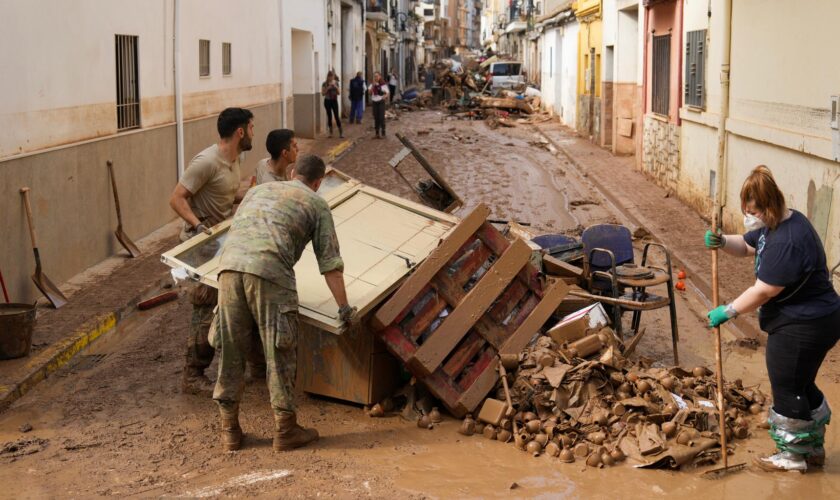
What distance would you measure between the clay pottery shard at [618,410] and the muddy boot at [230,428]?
2.23 meters

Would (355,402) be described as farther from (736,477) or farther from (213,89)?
(213,89)

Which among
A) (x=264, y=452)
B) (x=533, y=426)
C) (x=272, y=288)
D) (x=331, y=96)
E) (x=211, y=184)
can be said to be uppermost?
(x=331, y=96)

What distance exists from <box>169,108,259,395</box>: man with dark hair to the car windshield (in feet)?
141

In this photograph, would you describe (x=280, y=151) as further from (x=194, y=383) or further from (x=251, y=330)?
(x=194, y=383)

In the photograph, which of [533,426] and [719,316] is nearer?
[719,316]

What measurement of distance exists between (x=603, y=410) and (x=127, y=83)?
8686mm

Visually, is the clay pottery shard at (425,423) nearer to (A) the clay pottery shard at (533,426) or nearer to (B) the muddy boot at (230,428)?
(A) the clay pottery shard at (533,426)

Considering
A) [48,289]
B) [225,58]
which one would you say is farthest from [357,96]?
[48,289]

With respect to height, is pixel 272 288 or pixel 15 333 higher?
pixel 272 288

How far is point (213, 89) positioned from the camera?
667 inches

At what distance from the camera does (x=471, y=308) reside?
6176 millimetres

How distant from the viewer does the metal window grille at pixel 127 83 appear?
12.1 m

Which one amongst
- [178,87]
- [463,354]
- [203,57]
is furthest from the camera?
[203,57]

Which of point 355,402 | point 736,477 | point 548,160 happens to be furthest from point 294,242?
point 548,160
